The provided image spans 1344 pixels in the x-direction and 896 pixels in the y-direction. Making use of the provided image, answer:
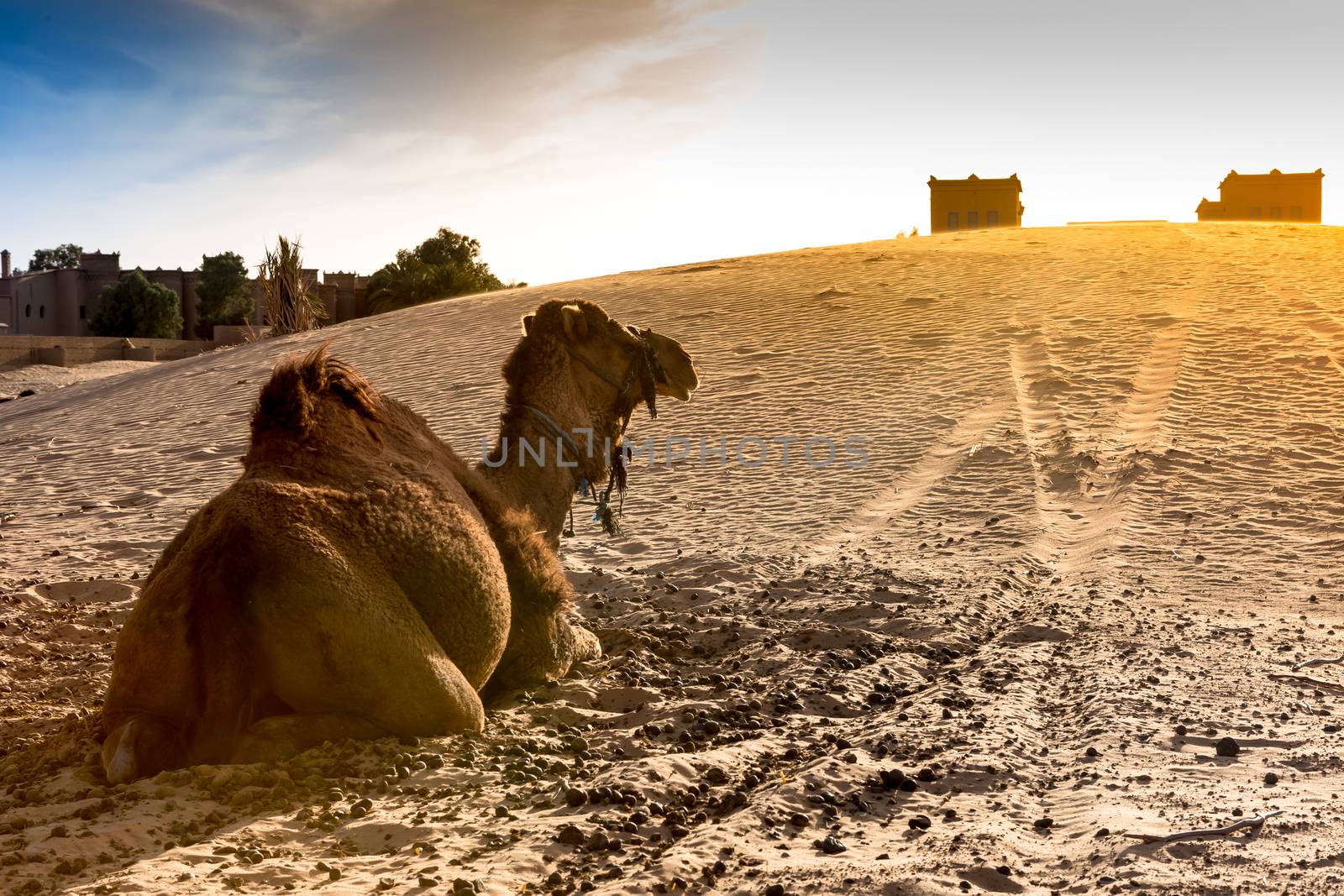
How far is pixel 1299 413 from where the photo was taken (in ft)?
43.1

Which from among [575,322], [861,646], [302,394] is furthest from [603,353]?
[861,646]

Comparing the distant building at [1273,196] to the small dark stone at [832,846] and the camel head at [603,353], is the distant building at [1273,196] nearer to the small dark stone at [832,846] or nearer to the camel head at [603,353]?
the camel head at [603,353]

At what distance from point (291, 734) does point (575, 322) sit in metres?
2.77

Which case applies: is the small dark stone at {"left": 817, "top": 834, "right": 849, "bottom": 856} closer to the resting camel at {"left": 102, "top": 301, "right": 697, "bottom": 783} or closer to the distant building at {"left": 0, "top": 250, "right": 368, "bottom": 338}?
the resting camel at {"left": 102, "top": 301, "right": 697, "bottom": 783}

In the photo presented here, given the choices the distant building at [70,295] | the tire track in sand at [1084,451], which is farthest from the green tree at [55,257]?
the tire track in sand at [1084,451]

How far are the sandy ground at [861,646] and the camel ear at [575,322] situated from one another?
1.71 m

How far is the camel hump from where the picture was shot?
474cm

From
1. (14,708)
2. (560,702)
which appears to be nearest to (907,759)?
(560,702)

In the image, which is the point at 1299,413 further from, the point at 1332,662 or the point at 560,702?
the point at 560,702

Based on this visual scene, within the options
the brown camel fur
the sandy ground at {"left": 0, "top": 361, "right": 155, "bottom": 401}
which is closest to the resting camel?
the brown camel fur

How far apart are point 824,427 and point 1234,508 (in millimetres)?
4881

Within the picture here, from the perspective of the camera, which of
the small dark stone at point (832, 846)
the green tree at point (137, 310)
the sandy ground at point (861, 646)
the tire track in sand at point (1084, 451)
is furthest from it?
the green tree at point (137, 310)

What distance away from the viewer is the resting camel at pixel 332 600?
3.99 m

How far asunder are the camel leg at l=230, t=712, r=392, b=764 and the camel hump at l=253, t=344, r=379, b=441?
3.86 feet
